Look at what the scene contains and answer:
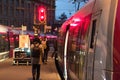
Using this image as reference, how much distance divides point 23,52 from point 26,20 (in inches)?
3047

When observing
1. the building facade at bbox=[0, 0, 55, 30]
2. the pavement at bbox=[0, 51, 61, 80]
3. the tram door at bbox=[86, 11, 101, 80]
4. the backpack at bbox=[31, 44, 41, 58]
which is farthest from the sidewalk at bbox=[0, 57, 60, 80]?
the building facade at bbox=[0, 0, 55, 30]

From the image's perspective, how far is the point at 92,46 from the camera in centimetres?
771

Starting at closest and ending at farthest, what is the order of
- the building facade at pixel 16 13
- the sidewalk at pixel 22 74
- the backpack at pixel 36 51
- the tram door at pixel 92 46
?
1. the tram door at pixel 92 46
2. the backpack at pixel 36 51
3. the sidewalk at pixel 22 74
4. the building facade at pixel 16 13

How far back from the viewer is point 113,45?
20.8 feet

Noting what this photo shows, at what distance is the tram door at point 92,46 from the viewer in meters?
7.21

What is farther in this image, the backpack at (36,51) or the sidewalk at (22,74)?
the sidewalk at (22,74)

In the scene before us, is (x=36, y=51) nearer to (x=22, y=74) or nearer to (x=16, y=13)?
(x=22, y=74)

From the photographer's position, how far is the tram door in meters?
7.21

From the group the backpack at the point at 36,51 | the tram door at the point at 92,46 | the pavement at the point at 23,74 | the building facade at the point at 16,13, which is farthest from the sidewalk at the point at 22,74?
the building facade at the point at 16,13

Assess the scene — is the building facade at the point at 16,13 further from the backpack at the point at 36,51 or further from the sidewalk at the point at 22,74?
the backpack at the point at 36,51

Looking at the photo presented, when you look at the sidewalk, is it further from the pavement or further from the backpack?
the backpack

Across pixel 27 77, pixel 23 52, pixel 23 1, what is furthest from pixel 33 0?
pixel 27 77

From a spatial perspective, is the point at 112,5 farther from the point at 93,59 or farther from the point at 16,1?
the point at 16,1

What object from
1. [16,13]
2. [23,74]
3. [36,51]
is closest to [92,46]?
[36,51]
